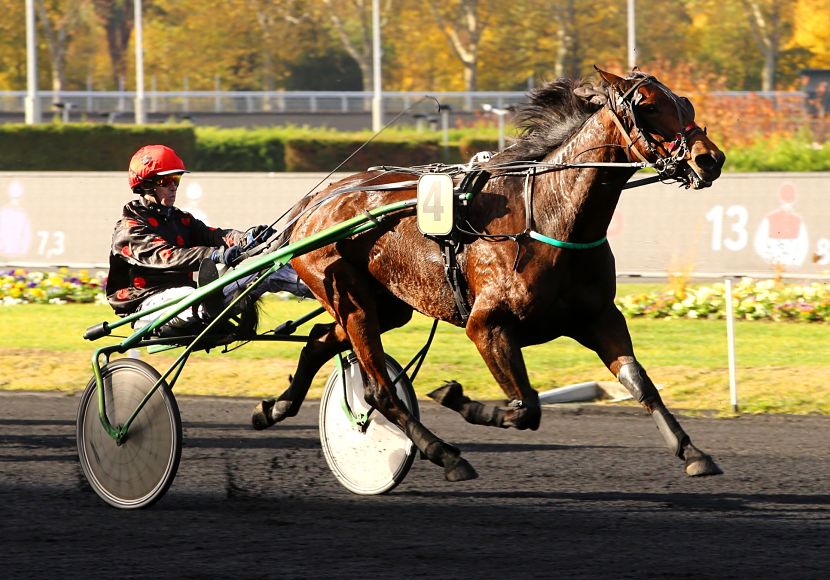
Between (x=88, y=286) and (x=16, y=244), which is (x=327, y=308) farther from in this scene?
(x=16, y=244)

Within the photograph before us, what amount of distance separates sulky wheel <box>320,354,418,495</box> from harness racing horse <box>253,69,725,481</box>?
237 millimetres

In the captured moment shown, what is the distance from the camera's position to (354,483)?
6.25 m

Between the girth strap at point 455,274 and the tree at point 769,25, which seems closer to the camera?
the girth strap at point 455,274

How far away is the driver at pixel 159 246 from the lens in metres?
6.15

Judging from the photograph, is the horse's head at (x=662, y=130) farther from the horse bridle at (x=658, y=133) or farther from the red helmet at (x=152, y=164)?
the red helmet at (x=152, y=164)

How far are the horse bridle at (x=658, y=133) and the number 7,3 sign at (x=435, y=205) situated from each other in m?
0.75

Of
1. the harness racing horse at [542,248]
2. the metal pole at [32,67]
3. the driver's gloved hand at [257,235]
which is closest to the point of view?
the harness racing horse at [542,248]

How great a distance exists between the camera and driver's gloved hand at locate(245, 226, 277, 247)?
644 centimetres

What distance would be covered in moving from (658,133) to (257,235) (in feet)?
6.87

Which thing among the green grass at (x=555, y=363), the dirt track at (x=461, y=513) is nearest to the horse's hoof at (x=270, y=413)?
the dirt track at (x=461, y=513)

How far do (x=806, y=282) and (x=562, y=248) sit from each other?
9.67m

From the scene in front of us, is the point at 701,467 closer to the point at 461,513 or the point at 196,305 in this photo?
the point at 461,513

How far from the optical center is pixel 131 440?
6.01m

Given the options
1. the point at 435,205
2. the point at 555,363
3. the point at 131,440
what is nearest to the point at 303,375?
the point at 131,440
